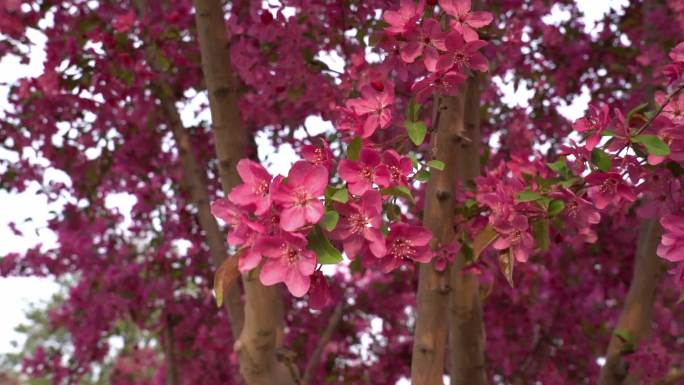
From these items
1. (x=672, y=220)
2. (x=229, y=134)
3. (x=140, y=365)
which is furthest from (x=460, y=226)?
(x=140, y=365)

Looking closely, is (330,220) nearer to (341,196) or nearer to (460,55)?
(341,196)

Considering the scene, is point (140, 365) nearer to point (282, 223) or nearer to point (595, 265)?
point (595, 265)

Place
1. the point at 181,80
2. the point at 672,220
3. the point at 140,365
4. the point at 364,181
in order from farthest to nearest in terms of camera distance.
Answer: the point at 140,365
the point at 181,80
the point at 672,220
the point at 364,181

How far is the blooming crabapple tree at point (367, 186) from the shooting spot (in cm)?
188

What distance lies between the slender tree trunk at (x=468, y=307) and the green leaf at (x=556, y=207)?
3.45ft

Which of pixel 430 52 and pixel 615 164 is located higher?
pixel 430 52

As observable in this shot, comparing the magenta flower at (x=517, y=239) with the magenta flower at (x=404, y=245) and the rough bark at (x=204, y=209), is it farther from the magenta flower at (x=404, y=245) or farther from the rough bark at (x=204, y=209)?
the rough bark at (x=204, y=209)

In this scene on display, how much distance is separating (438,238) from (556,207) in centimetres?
60

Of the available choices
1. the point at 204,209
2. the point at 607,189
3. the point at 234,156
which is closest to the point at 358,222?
the point at 607,189

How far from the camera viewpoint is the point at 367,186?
67.4 inches

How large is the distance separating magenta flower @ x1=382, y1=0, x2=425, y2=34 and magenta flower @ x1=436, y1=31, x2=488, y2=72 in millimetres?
106

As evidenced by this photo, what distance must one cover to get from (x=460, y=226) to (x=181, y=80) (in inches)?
111

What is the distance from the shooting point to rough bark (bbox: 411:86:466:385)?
99.3 inches

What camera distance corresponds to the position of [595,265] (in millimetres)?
5723
